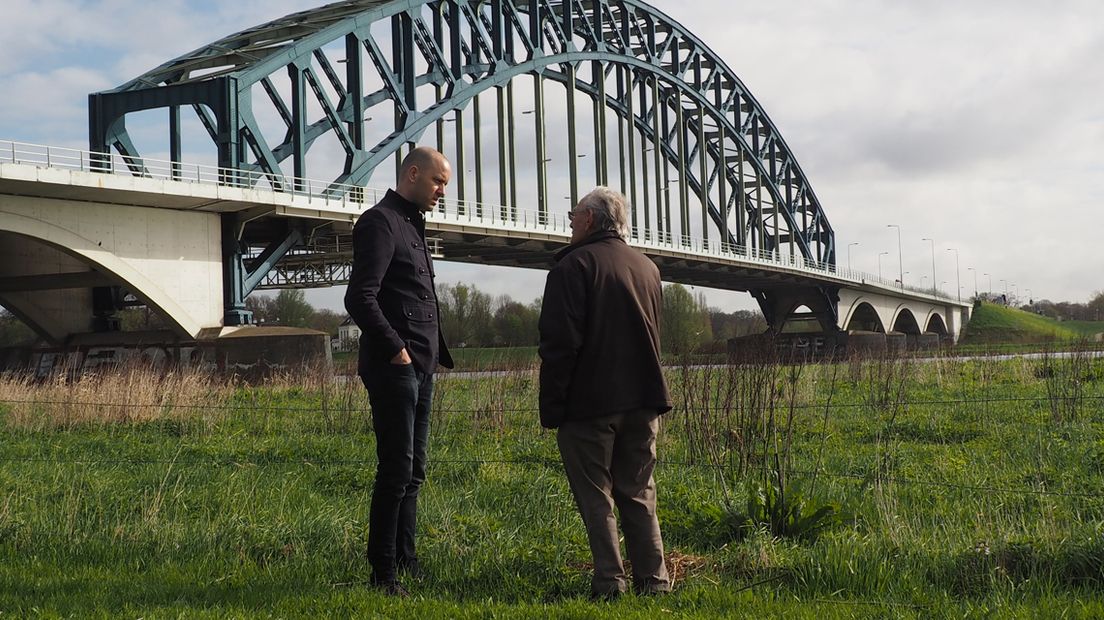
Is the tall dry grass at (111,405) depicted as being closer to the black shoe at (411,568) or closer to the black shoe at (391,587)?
the black shoe at (411,568)

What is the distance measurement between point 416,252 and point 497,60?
40502 millimetres

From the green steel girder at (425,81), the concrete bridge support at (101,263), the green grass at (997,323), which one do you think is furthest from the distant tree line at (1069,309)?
the concrete bridge support at (101,263)

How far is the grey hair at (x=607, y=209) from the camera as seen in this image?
4770 mm

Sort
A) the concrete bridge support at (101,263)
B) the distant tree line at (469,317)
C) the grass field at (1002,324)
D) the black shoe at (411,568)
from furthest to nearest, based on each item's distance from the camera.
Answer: the grass field at (1002,324) < the distant tree line at (469,317) < the concrete bridge support at (101,263) < the black shoe at (411,568)

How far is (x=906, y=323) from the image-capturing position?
305 feet

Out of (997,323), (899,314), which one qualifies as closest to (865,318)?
(899,314)

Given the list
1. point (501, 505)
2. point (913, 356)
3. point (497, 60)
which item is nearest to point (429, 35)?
point (497, 60)

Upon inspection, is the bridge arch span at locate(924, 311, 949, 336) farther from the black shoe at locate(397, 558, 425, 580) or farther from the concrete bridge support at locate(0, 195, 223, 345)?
the black shoe at locate(397, 558, 425, 580)

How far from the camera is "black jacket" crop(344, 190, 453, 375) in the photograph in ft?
15.3

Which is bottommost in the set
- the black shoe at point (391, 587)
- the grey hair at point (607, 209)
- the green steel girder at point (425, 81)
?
the black shoe at point (391, 587)

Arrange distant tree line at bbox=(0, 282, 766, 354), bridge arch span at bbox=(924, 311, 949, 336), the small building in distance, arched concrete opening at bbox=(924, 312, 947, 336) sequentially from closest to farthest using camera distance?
distant tree line at bbox=(0, 282, 766, 354) → the small building in distance → bridge arch span at bbox=(924, 311, 949, 336) → arched concrete opening at bbox=(924, 312, 947, 336)

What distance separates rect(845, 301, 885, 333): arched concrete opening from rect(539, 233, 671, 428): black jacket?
256 ft

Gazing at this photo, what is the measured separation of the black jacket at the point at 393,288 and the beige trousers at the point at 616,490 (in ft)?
2.91

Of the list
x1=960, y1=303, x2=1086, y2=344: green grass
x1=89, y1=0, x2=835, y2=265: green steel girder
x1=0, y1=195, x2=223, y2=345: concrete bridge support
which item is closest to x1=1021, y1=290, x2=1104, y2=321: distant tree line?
x1=960, y1=303, x2=1086, y2=344: green grass
